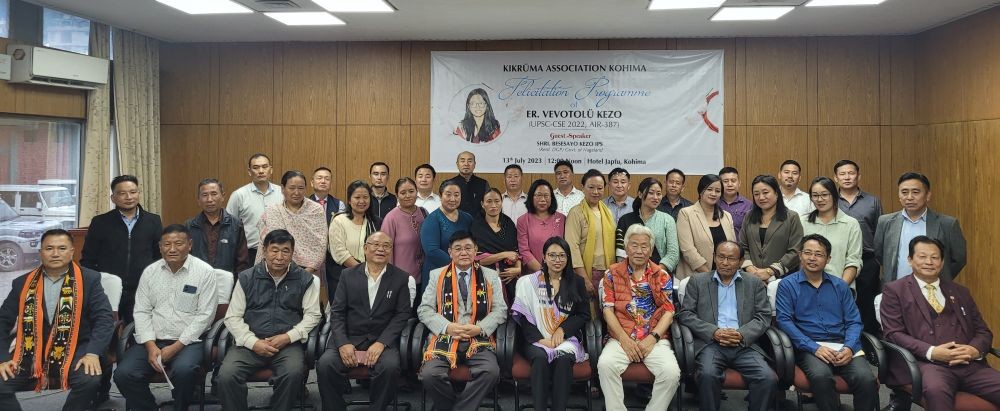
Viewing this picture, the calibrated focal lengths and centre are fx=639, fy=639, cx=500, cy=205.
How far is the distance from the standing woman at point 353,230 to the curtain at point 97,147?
3088 mm

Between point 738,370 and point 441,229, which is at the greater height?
point 441,229

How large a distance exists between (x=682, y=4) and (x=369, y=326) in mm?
3810

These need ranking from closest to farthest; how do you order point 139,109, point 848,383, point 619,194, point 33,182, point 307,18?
point 848,383 → point 619,194 → point 33,182 → point 307,18 → point 139,109

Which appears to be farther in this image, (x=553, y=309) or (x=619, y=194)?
(x=619, y=194)

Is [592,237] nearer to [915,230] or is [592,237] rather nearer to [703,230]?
[703,230]

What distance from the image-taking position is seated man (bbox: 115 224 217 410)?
3.84 m

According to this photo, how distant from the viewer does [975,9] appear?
572cm

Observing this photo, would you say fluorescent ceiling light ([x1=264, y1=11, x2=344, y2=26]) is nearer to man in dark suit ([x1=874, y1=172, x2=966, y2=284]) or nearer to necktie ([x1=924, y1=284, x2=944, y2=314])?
man in dark suit ([x1=874, y1=172, x2=966, y2=284])

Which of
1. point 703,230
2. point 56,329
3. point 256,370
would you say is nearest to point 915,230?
point 703,230

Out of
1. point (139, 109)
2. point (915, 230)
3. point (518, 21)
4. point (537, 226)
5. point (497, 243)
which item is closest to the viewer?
point (915, 230)

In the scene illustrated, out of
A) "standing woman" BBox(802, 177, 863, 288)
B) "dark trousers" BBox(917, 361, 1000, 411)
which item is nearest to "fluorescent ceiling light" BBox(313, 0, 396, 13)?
"standing woman" BBox(802, 177, 863, 288)

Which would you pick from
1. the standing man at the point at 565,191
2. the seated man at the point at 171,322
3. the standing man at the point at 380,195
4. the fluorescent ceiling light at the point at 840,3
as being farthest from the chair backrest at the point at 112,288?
the fluorescent ceiling light at the point at 840,3

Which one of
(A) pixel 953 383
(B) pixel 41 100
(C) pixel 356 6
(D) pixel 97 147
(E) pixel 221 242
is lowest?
(A) pixel 953 383

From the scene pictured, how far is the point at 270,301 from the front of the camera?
407 cm
